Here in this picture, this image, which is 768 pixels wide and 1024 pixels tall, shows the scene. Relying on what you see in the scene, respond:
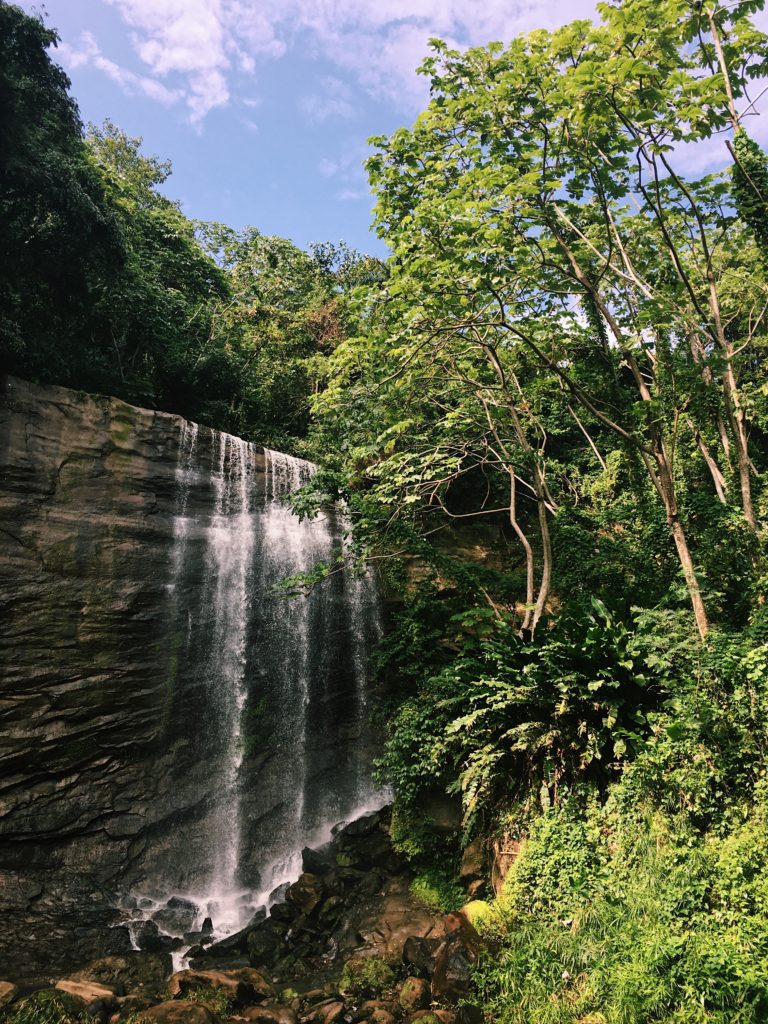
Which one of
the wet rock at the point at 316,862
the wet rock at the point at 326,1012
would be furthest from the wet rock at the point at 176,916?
the wet rock at the point at 326,1012

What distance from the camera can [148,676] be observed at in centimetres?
966

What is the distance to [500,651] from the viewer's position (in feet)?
24.3

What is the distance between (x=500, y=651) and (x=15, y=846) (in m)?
7.27

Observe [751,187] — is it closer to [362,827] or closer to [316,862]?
[362,827]

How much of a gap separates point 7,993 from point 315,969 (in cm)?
310

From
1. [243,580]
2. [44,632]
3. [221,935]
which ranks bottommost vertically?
[221,935]

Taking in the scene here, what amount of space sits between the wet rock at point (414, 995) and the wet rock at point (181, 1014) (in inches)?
65.5

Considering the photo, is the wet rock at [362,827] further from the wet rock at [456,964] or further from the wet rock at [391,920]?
the wet rock at [456,964]

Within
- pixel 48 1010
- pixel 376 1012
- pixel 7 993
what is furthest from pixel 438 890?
pixel 7 993

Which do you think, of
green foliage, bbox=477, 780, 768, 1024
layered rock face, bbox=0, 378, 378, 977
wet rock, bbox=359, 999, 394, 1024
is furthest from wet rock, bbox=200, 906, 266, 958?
green foliage, bbox=477, 780, 768, 1024

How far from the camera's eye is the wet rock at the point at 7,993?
18.6 ft

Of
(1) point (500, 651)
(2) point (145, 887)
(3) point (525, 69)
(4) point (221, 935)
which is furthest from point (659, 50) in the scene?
(2) point (145, 887)

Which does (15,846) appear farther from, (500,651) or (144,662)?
(500,651)

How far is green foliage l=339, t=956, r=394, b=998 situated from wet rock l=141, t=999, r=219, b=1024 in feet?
4.44
